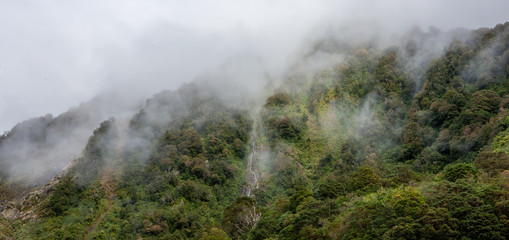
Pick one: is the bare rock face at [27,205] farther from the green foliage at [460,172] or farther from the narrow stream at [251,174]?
the green foliage at [460,172]

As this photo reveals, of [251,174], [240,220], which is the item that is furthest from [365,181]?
[251,174]

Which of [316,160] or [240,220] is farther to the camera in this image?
[316,160]

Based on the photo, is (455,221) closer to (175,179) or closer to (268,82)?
(175,179)

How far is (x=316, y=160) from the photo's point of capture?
69.4m

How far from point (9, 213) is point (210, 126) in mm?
35920

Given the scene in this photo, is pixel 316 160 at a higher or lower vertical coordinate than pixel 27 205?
higher

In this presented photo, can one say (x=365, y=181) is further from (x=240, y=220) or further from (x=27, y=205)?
(x=27, y=205)

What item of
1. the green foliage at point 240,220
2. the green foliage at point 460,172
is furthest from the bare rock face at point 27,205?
the green foliage at point 460,172

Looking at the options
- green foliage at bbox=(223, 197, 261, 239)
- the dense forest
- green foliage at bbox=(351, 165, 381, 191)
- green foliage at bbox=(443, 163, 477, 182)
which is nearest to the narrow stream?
the dense forest

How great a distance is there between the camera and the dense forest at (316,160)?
111 ft

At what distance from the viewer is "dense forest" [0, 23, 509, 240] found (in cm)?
3369

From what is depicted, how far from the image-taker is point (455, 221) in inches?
1062

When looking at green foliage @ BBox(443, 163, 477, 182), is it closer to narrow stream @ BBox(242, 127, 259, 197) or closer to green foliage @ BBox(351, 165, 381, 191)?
green foliage @ BBox(351, 165, 381, 191)

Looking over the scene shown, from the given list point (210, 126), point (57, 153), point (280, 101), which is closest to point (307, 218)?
point (210, 126)
